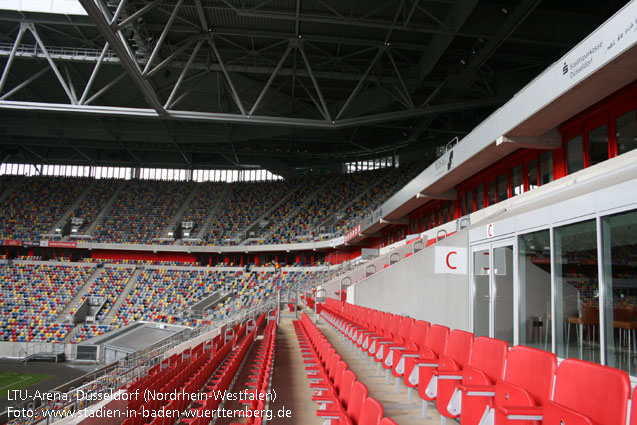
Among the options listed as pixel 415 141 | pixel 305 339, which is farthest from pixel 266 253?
pixel 305 339

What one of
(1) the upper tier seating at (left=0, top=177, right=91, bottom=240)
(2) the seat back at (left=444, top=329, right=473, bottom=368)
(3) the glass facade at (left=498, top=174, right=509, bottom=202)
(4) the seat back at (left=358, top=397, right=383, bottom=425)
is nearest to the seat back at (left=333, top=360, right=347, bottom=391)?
(2) the seat back at (left=444, top=329, right=473, bottom=368)

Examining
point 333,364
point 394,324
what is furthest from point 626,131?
point 333,364

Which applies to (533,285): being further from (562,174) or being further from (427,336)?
(562,174)

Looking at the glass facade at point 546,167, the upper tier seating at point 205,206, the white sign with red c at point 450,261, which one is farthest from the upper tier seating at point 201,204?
the white sign with red c at point 450,261

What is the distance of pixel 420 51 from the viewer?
76.4 feet

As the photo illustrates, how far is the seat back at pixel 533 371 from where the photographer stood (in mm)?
3127

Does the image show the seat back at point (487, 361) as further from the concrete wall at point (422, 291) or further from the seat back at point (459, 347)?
the concrete wall at point (422, 291)

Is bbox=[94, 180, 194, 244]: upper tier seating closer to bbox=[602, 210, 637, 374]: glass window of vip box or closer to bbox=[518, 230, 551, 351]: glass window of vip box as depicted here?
bbox=[518, 230, 551, 351]: glass window of vip box

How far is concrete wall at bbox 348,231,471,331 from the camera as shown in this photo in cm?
887

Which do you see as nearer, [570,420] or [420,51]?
[570,420]

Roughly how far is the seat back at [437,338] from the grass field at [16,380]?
1983 cm

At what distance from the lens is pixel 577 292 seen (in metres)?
5.12

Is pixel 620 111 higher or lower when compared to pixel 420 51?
A: lower

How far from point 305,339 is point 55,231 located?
3915 cm
